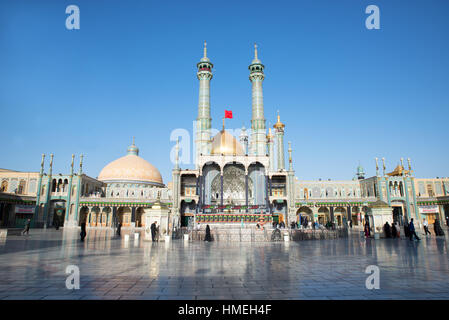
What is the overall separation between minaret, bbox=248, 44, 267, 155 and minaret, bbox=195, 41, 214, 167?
730 cm

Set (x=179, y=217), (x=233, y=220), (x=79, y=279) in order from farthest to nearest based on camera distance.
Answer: (x=179, y=217) < (x=233, y=220) < (x=79, y=279)

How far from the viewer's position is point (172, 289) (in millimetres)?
5371

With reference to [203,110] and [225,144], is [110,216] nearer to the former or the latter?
[225,144]

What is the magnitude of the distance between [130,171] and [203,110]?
20.9 m

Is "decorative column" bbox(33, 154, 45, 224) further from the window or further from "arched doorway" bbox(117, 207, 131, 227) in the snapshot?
"arched doorway" bbox(117, 207, 131, 227)

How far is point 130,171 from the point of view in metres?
55.5

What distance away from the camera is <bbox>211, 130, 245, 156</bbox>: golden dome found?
155ft

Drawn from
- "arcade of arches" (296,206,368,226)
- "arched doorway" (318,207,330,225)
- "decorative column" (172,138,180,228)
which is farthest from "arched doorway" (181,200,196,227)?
"arched doorway" (318,207,330,225)

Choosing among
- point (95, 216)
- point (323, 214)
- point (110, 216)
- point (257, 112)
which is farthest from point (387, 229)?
point (95, 216)

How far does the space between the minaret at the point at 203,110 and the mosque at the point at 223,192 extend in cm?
16
